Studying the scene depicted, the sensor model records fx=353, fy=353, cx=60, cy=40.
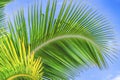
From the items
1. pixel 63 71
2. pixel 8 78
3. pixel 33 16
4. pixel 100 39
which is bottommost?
pixel 8 78

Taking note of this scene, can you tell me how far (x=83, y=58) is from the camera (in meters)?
3.79

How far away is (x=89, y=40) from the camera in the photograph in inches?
154

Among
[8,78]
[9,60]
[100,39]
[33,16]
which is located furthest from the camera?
[100,39]

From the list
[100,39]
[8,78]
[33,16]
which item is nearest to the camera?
[8,78]

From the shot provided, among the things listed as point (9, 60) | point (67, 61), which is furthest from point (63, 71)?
point (9, 60)

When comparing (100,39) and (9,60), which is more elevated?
(100,39)

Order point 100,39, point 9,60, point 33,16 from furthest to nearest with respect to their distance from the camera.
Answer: point 100,39, point 33,16, point 9,60

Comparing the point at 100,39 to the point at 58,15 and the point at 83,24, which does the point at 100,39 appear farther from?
the point at 58,15

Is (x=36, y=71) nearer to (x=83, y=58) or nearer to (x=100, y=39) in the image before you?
(x=83, y=58)

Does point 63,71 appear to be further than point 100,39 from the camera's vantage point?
No

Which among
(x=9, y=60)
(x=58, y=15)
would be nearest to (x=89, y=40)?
(x=58, y=15)

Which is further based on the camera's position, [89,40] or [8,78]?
[89,40]

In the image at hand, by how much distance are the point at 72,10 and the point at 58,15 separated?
0.52 feet

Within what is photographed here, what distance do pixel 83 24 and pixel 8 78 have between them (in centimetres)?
172
